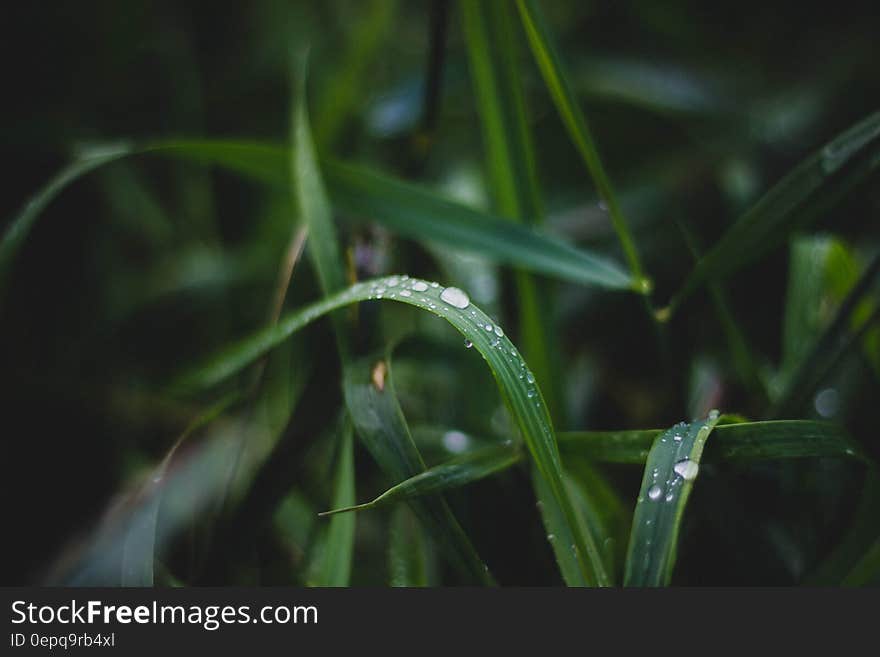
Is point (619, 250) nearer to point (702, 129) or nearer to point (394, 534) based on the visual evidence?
point (702, 129)

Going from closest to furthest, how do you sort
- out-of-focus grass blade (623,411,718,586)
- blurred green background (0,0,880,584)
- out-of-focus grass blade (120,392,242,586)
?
out-of-focus grass blade (623,411,718,586) → out-of-focus grass blade (120,392,242,586) → blurred green background (0,0,880,584)

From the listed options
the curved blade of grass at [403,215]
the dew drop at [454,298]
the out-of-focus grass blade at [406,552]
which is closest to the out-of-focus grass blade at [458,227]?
the curved blade of grass at [403,215]

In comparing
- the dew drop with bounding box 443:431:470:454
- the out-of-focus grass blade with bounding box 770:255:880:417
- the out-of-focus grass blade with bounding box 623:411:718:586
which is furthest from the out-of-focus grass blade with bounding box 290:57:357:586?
the out-of-focus grass blade with bounding box 770:255:880:417

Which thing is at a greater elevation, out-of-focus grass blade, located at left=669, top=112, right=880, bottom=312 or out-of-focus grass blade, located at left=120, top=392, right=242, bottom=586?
out-of-focus grass blade, located at left=669, top=112, right=880, bottom=312

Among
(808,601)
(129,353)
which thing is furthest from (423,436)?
(129,353)

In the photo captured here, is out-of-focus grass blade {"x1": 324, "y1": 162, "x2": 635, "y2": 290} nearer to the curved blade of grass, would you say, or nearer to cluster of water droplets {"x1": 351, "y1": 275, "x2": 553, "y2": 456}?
the curved blade of grass

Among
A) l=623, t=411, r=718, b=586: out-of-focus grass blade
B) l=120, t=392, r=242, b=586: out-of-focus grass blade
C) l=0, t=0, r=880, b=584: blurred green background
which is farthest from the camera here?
l=0, t=0, r=880, b=584: blurred green background
